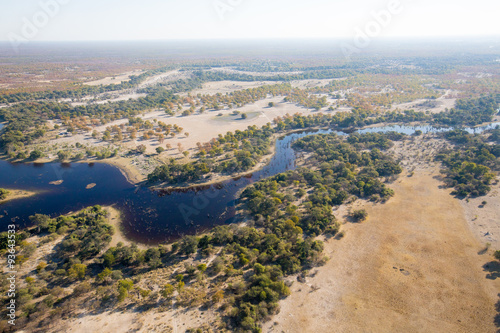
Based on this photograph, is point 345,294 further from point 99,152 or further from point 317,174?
point 99,152

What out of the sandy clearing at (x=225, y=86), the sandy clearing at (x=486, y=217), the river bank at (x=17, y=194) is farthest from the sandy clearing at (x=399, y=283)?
the sandy clearing at (x=225, y=86)

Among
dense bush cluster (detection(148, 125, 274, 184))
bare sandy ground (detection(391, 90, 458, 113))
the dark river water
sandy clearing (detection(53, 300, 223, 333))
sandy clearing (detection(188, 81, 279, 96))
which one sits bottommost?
sandy clearing (detection(53, 300, 223, 333))

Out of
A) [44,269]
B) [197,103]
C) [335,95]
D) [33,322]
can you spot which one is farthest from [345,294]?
[335,95]

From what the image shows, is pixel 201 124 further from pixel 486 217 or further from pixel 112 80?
pixel 112 80

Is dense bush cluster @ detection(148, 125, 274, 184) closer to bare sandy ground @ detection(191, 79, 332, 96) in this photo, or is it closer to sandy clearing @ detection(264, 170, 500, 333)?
sandy clearing @ detection(264, 170, 500, 333)

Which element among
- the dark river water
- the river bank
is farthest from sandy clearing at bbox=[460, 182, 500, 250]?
the river bank

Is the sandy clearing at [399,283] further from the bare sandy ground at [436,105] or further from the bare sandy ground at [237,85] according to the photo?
the bare sandy ground at [237,85]
